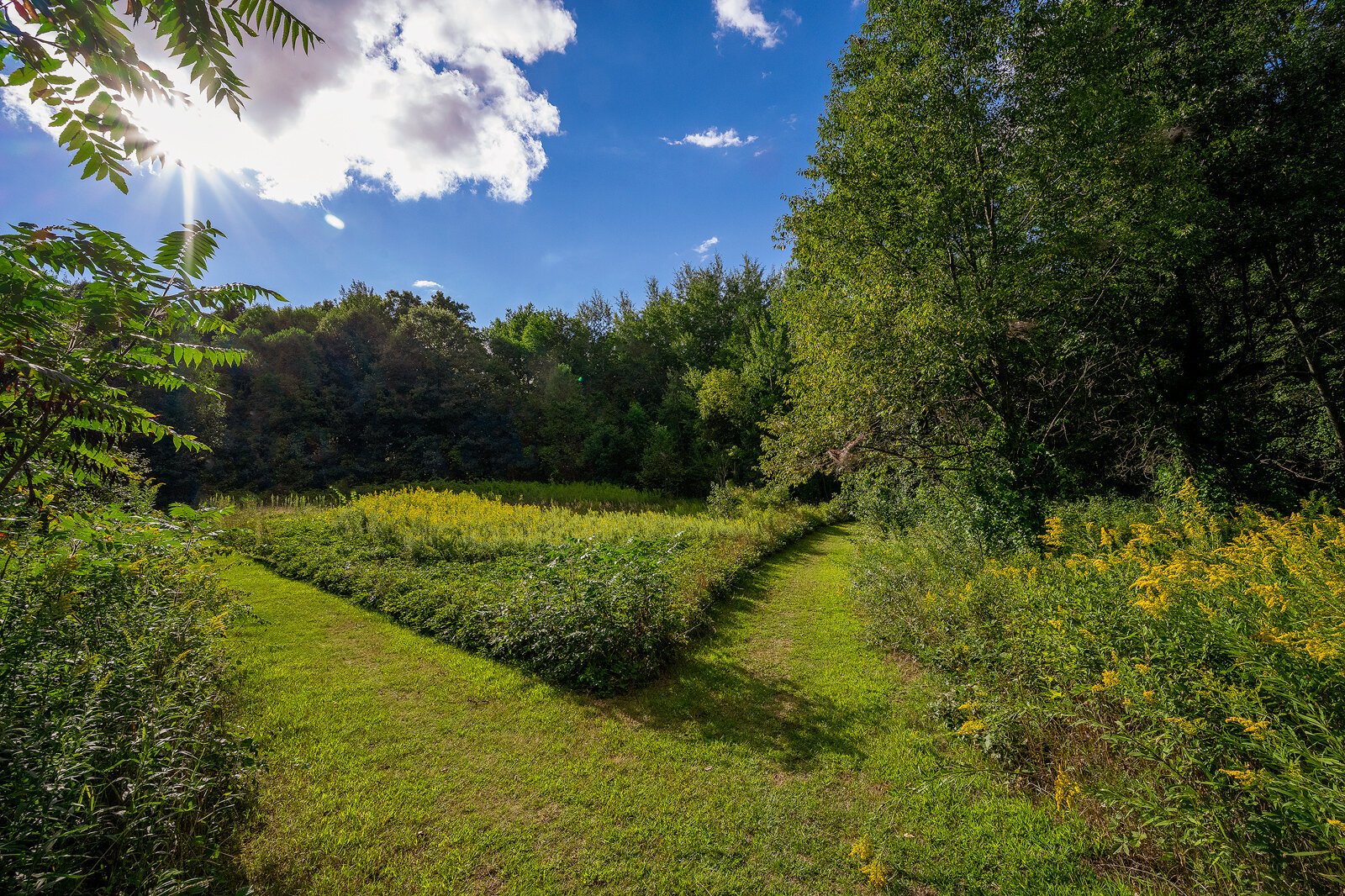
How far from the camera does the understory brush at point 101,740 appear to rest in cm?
200

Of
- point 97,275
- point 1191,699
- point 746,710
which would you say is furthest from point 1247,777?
point 97,275

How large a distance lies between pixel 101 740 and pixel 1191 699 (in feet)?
20.3

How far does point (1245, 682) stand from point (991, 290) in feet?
20.2

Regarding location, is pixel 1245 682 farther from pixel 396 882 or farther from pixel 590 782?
pixel 396 882

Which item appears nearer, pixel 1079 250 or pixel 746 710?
pixel 746 710

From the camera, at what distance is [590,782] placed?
11.8 feet

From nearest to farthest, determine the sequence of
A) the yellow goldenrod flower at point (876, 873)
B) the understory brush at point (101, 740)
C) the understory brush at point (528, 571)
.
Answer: the understory brush at point (101, 740) < the yellow goldenrod flower at point (876, 873) < the understory brush at point (528, 571)

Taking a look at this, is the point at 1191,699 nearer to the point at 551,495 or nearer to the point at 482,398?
the point at 551,495

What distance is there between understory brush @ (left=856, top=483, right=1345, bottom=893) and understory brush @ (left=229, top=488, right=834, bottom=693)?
346 cm

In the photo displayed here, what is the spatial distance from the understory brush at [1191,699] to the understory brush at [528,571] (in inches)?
136

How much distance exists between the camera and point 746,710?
4664mm

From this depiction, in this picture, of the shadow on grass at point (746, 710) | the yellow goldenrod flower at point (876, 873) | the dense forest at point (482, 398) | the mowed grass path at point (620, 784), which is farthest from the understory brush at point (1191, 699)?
the dense forest at point (482, 398)

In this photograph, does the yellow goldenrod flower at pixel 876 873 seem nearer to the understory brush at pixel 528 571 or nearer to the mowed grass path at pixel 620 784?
the mowed grass path at pixel 620 784

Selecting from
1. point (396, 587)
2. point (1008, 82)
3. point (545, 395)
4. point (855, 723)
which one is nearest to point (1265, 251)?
point (1008, 82)
